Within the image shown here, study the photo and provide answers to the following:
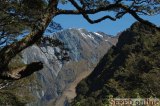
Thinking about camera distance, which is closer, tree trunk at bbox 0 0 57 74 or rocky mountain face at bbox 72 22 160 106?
tree trunk at bbox 0 0 57 74

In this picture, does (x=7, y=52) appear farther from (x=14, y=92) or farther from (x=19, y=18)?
(x=14, y=92)

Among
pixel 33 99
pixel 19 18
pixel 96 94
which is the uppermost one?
pixel 19 18

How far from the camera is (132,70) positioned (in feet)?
371

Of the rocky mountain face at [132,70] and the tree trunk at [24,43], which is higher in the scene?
the tree trunk at [24,43]

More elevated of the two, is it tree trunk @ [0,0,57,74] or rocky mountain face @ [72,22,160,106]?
tree trunk @ [0,0,57,74]

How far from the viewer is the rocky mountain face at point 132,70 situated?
3425 inches

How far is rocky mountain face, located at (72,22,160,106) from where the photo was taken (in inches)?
3425

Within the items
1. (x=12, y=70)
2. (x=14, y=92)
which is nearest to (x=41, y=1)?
(x=12, y=70)

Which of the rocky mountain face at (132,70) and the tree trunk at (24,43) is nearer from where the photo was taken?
the tree trunk at (24,43)

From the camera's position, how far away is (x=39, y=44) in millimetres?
18750

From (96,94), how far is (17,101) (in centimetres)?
11294

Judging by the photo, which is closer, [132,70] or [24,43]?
[24,43]

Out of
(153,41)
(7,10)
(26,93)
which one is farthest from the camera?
(153,41)

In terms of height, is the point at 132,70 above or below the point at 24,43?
below
